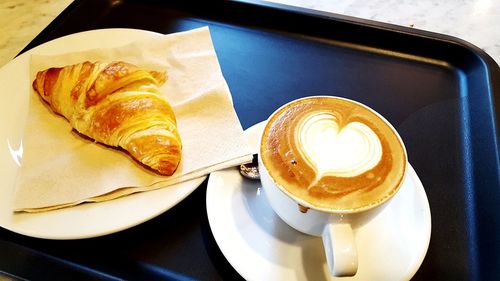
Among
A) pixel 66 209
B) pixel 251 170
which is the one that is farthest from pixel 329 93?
pixel 66 209

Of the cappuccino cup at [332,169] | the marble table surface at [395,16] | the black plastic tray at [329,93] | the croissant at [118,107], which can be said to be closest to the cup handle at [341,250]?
the cappuccino cup at [332,169]

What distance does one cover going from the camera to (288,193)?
21.4 inches

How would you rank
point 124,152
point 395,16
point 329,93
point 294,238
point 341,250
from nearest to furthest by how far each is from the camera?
point 341,250 → point 294,238 → point 124,152 → point 329,93 → point 395,16

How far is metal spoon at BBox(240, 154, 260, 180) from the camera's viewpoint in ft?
2.24

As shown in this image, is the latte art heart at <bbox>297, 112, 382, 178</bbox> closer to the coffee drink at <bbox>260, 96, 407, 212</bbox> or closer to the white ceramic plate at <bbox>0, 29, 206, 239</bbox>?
the coffee drink at <bbox>260, 96, 407, 212</bbox>

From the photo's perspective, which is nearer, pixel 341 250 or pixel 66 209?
pixel 341 250

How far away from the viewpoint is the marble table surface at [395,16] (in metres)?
1.06

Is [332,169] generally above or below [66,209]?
above

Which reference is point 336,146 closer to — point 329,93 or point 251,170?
point 251,170

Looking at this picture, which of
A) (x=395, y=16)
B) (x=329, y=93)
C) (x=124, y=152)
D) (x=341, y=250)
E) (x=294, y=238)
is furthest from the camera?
(x=395, y=16)

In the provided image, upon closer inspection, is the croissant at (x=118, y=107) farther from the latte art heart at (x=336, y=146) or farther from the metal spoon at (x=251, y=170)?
the latte art heart at (x=336, y=146)

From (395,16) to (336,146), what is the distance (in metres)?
0.69

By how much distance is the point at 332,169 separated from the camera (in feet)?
1.83

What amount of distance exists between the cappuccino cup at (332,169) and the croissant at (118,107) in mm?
193
